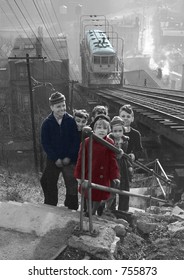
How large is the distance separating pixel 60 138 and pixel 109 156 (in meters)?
0.84

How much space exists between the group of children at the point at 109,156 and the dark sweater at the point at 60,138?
22 cm

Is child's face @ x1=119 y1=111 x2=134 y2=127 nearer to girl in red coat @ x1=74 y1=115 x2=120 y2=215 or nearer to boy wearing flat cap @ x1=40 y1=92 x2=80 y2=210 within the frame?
boy wearing flat cap @ x1=40 y1=92 x2=80 y2=210

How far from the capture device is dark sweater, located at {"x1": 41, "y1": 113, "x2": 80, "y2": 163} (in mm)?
4191

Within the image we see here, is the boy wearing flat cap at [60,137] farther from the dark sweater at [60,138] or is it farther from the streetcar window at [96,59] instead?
the streetcar window at [96,59]

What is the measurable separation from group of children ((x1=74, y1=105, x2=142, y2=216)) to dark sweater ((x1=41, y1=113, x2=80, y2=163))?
0.73ft

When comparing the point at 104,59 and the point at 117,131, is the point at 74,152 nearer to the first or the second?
the point at 117,131

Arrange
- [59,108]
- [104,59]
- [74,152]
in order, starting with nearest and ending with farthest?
[59,108] → [74,152] → [104,59]

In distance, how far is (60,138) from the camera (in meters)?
4.20

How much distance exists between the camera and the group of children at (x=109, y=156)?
11.9 feet

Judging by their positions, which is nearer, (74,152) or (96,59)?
(74,152)

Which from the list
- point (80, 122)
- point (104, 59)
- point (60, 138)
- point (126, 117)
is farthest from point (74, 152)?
→ point (104, 59)

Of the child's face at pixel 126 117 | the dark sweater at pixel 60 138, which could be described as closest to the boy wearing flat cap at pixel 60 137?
the dark sweater at pixel 60 138

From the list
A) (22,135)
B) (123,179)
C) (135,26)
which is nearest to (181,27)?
(135,26)
